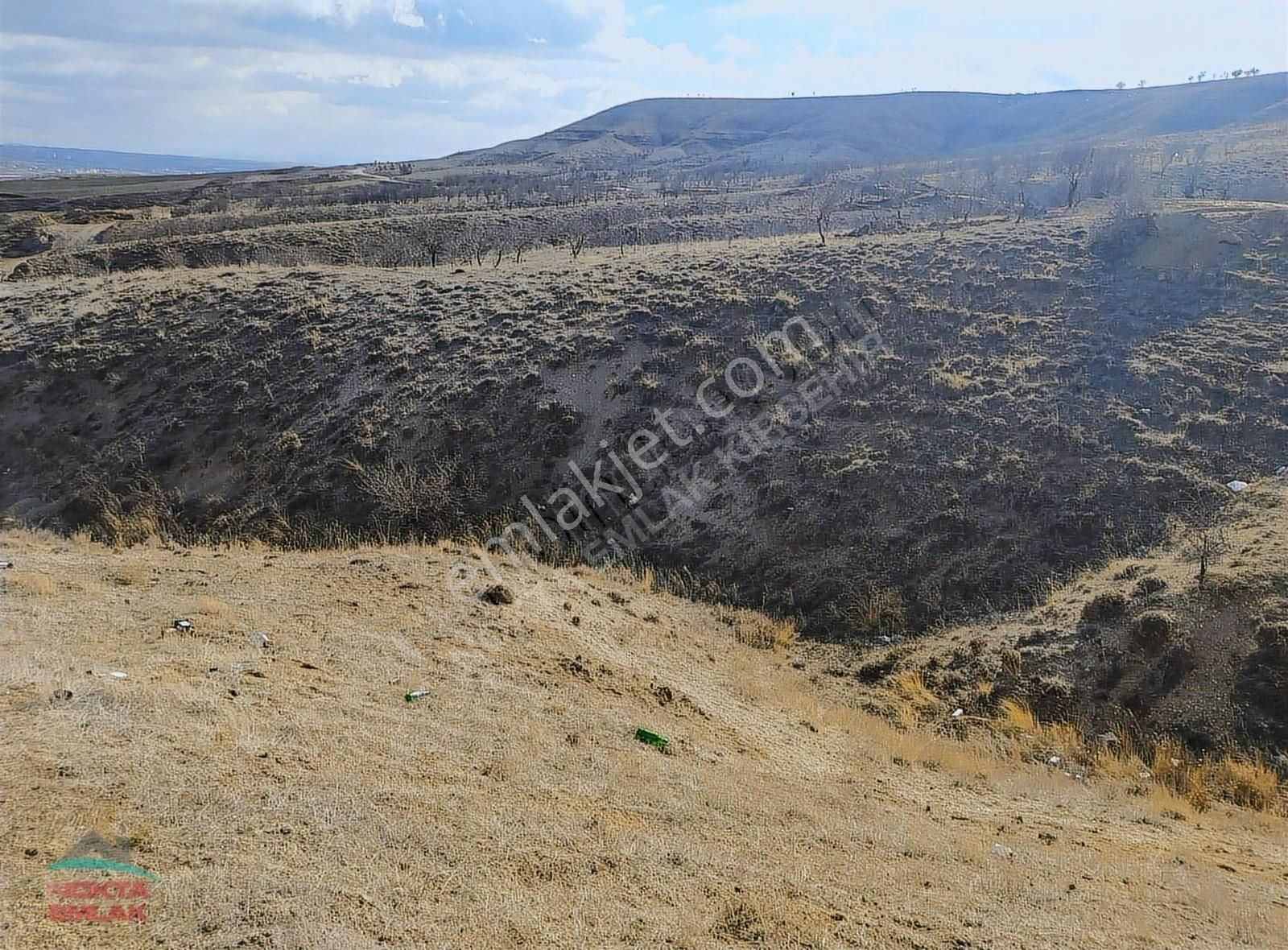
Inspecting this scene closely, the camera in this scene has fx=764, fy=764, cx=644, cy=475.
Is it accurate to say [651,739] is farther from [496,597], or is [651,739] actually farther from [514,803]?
[496,597]

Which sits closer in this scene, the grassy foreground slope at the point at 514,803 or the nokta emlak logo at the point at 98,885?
the nokta emlak logo at the point at 98,885

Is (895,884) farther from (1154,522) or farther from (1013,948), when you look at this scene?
(1154,522)

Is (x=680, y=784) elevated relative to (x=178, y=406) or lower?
lower

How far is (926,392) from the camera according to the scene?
15.7 m

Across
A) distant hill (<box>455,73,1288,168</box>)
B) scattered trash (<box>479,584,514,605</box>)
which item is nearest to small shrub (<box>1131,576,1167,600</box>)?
scattered trash (<box>479,584,514,605</box>)

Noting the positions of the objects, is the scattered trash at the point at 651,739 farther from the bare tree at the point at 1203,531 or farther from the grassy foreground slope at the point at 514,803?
the bare tree at the point at 1203,531

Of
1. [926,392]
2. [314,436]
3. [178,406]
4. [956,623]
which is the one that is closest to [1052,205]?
[926,392]

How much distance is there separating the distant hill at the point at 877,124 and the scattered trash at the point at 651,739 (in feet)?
326

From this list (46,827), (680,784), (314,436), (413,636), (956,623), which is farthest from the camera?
(314,436)

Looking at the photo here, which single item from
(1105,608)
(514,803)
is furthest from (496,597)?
(1105,608)

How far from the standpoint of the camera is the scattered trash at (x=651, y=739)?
24.4 feet

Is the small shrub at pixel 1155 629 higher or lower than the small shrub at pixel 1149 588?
lower

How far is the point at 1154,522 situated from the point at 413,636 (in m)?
11.0

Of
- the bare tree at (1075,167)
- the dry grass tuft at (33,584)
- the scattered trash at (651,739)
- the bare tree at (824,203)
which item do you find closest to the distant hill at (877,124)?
the bare tree at (1075,167)
